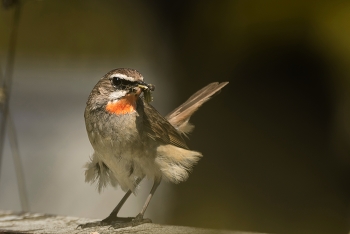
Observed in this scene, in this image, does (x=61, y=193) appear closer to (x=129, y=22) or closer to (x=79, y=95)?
(x=79, y=95)

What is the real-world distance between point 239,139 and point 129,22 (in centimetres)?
221

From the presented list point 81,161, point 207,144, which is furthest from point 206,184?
point 81,161

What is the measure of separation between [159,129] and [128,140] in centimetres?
30

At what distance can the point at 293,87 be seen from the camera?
21.0 ft

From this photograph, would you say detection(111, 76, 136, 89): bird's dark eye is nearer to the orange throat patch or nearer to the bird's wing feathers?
the orange throat patch

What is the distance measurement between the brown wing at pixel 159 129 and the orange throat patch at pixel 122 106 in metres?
0.20

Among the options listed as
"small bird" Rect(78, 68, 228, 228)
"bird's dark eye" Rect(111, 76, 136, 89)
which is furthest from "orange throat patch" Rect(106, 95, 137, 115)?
"bird's dark eye" Rect(111, 76, 136, 89)

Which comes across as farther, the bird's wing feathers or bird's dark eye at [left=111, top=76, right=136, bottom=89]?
the bird's wing feathers

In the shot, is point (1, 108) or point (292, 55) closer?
point (1, 108)

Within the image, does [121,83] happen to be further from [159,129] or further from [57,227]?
[57,227]

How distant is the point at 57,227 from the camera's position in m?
3.64

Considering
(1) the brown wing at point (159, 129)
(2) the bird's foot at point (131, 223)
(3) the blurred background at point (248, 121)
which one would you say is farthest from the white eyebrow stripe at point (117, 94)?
(3) the blurred background at point (248, 121)

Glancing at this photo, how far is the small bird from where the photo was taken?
3.58 m

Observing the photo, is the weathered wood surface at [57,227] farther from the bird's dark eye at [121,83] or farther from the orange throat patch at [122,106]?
the bird's dark eye at [121,83]
